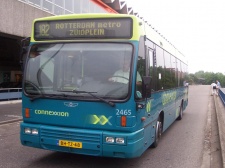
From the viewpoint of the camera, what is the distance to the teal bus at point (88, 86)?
536cm

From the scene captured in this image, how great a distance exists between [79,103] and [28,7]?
49.8 feet

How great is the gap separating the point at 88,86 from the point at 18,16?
1427cm

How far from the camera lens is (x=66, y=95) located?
18.4ft

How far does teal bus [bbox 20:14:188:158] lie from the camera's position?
5.36 metres

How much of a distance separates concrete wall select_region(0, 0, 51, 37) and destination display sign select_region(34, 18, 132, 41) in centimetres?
1190

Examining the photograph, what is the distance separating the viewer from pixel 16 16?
18.1 metres

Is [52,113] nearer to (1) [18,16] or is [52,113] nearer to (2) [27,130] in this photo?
(2) [27,130]

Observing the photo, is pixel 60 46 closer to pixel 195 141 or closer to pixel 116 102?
pixel 116 102

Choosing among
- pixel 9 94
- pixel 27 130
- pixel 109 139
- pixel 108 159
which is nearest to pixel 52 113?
pixel 27 130

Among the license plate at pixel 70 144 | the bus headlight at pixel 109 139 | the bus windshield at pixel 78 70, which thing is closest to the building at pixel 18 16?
the bus windshield at pixel 78 70

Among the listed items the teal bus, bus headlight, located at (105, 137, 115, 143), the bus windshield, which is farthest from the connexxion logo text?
bus headlight, located at (105, 137, 115, 143)

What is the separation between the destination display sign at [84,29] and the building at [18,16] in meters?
11.9

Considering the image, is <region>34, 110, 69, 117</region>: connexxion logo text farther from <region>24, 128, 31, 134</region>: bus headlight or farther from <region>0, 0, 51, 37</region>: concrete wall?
<region>0, 0, 51, 37</region>: concrete wall

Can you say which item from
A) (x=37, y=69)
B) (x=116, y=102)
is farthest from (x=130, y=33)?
(x=37, y=69)
